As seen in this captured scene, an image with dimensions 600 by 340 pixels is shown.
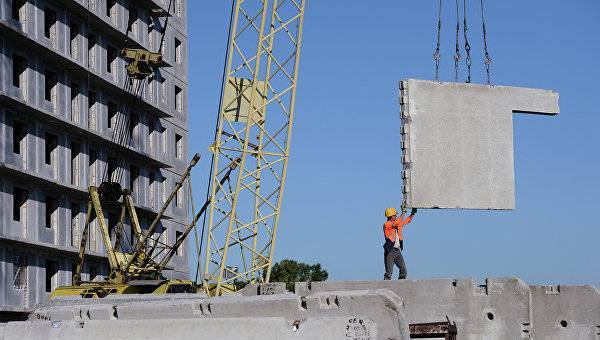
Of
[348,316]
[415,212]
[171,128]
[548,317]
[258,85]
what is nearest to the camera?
[348,316]

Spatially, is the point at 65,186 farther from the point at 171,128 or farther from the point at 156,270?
the point at 171,128

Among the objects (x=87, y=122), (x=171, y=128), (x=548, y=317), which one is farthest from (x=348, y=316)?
(x=171, y=128)

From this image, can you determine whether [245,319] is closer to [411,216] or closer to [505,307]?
[505,307]

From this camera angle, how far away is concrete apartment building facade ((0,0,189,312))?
50625 millimetres

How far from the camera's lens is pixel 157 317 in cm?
2112

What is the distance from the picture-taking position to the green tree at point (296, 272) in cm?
9081

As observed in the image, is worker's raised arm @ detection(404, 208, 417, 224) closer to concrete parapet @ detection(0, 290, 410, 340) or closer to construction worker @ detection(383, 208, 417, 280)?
A: construction worker @ detection(383, 208, 417, 280)

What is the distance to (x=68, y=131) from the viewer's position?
56.8 meters


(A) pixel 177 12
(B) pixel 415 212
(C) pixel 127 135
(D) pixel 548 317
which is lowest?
(D) pixel 548 317

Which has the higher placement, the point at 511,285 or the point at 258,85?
the point at 258,85

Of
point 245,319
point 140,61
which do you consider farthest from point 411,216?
point 140,61

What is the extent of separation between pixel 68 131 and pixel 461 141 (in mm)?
32910

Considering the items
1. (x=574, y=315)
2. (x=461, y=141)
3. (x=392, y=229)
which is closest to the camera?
(x=574, y=315)

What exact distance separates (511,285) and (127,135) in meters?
44.4
